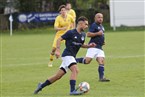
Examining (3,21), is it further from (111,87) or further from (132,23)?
(111,87)

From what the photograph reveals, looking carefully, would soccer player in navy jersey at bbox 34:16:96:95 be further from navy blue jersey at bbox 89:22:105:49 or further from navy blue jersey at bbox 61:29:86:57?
navy blue jersey at bbox 89:22:105:49

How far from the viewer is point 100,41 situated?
14.5 metres

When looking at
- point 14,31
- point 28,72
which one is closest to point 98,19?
point 28,72

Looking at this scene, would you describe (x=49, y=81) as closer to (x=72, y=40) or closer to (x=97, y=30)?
(x=72, y=40)

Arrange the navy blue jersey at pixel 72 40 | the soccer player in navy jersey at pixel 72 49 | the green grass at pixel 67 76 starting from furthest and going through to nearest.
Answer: the green grass at pixel 67 76, the navy blue jersey at pixel 72 40, the soccer player in navy jersey at pixel 72 49

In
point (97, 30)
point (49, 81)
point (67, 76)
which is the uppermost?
point (97, 30)

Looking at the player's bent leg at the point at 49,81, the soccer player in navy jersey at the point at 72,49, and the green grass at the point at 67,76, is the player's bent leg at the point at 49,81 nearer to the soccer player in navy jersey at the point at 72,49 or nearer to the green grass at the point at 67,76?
the soccer player in navy jersey at the point at 72,49

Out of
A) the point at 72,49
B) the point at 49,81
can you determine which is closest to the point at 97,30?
the point at 72,49

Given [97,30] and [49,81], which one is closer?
[49,81]

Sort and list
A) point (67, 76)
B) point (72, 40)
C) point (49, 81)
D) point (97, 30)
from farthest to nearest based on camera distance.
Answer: point (67, 76)
point (97, 30)
point (49, 81)
point (72, 40)

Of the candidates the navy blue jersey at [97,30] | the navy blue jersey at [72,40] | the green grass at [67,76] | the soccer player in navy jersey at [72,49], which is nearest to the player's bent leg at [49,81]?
the soccer player in navy jersey at [72,49]

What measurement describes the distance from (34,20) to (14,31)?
2245 mm

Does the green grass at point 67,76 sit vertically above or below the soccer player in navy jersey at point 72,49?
below

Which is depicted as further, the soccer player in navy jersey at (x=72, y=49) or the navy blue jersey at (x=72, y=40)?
the navy blue jersey at (x=72, y=40)
